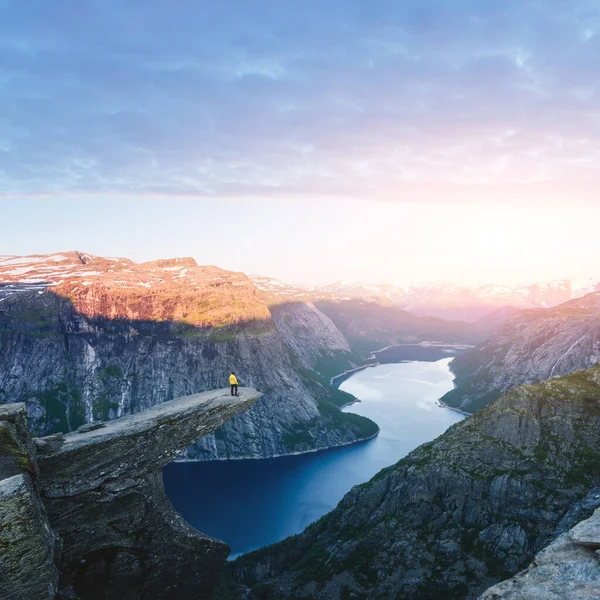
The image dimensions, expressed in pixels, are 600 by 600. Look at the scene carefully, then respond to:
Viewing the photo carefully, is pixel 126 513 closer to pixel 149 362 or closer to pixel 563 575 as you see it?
pixel 563 575

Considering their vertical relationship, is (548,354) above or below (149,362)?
above

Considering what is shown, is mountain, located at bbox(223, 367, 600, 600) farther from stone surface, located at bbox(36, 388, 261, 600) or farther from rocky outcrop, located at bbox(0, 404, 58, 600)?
rocky outcrop, located at bbox(0, 404, 58, 600)

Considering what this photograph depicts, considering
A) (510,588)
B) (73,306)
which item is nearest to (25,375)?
(73,306)

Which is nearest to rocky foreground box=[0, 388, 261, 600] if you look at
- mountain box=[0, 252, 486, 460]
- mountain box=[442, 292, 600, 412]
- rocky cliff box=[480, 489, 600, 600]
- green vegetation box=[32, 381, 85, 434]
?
rocky cliff box=[480, 489, 600, 600]

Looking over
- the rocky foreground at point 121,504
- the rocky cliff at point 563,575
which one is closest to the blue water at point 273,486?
the rocky foreground at point 121,504

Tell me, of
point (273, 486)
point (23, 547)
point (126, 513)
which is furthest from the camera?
point (273, 486)

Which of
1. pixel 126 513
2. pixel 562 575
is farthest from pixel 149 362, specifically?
pixel 562 575

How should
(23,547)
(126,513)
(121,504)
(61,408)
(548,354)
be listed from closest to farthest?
(23,547), (121,504), (126,513), (61,408), (548,354)

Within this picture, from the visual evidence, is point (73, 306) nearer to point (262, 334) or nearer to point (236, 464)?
point (262, 334)
